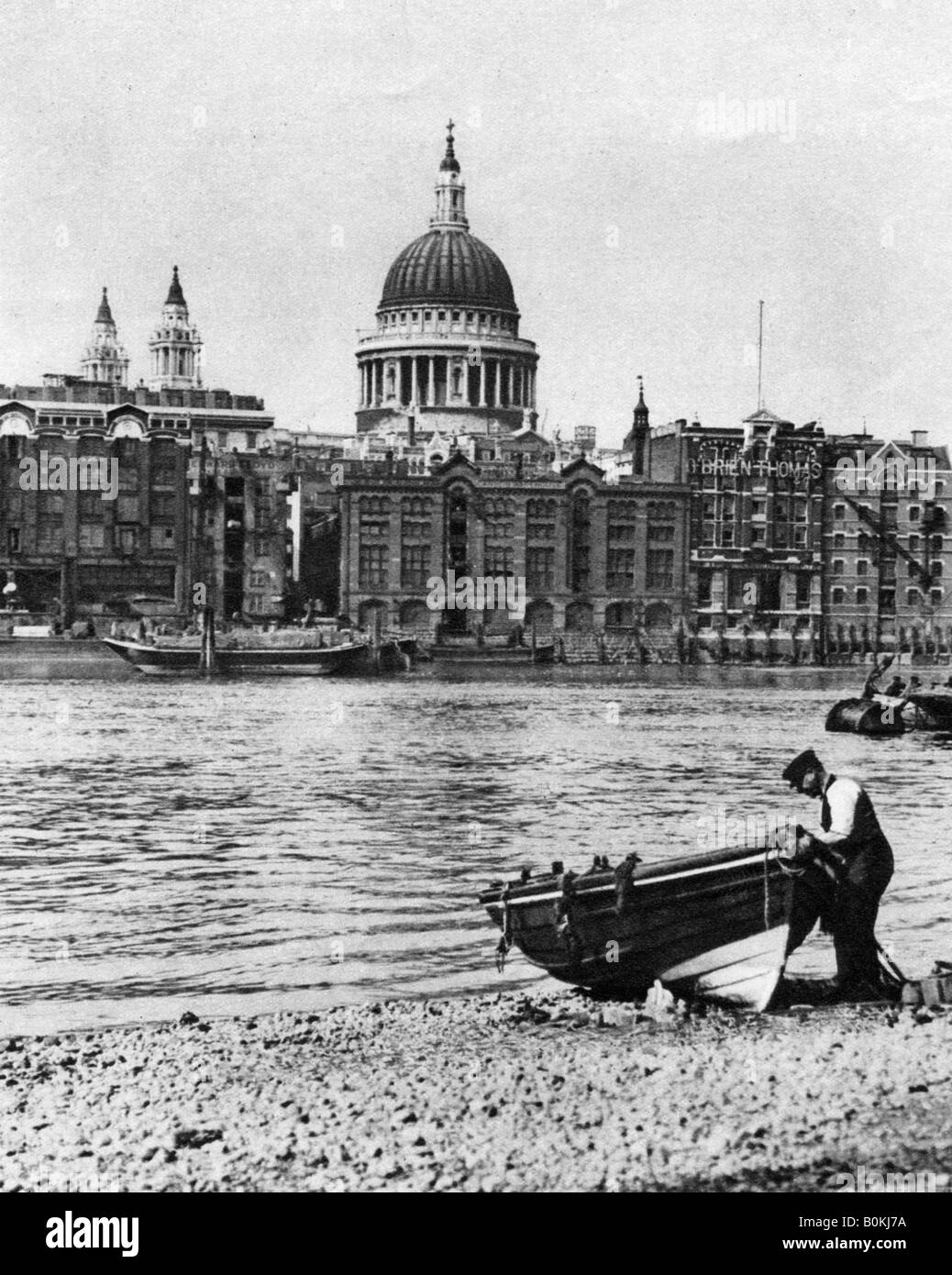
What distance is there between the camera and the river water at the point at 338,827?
1272cm

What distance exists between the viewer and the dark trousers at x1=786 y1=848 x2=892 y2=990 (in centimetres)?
1030

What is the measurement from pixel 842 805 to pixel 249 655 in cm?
4737

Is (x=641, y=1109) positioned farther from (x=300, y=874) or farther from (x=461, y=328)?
(x=461, y=328)

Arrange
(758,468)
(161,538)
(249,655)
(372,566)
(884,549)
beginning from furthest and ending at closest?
1. (758,468)
2. (372,566)
3. (884,549)
4. (161,538)
5. (249,655)

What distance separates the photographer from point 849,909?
1036 cm

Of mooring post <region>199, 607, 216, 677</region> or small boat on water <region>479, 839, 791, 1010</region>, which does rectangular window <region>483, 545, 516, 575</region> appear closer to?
mooring post <region>199, 607, 216, 677</region>

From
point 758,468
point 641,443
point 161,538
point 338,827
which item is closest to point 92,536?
point 161,538

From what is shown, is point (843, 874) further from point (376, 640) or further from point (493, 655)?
point (493, 655)

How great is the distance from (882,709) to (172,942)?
23.2 meters

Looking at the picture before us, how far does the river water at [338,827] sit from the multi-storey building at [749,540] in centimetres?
2979

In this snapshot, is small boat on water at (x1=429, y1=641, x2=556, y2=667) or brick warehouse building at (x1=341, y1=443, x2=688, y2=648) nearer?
small boat on water at (x1=429, y1=641, x2=556, y2=667)

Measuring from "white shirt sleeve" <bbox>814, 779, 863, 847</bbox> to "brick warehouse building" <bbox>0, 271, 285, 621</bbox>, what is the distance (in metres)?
55.9

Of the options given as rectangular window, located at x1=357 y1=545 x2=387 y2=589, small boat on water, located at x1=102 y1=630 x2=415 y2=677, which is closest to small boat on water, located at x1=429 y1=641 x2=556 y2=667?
small boat on water, located at x1=102 y1=630 x2=415 y2=677
